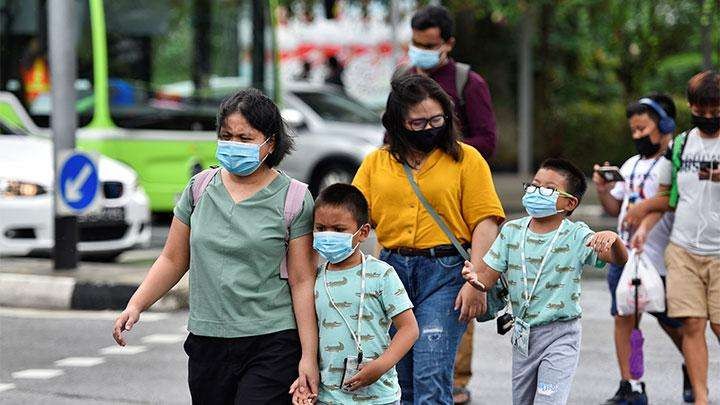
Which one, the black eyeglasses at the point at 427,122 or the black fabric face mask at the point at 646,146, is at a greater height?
the black eyeglasses at the point at 427,122

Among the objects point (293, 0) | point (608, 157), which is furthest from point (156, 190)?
point (608, 157)

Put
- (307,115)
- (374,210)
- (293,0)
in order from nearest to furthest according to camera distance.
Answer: (374,210) → (307,115) → (293,0)

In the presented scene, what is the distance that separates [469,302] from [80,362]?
139 inches

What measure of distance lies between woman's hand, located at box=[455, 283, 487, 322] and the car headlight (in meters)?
6.77

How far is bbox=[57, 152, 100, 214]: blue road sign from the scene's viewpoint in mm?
10484

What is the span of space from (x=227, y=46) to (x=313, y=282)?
467 inches

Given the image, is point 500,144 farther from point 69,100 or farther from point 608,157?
point 69,100

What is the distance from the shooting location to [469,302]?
17.1 feet

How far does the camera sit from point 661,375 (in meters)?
7.79

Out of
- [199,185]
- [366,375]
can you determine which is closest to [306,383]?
[366,375]

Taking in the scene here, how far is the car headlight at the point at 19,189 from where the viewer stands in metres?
11.3

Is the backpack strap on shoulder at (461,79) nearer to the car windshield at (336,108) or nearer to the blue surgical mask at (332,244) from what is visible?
the blue surgical mask at (332,244)

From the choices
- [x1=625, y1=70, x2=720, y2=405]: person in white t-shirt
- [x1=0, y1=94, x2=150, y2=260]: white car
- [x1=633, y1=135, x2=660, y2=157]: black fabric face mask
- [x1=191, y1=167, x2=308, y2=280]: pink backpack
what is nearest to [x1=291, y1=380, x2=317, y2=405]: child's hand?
[x1=191, y1=167, x2=308, y2=280]: pink backpack

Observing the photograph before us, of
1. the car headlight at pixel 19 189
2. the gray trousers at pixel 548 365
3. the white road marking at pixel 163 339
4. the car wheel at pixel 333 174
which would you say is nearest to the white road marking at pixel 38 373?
the white road marking at pixel 163 339
